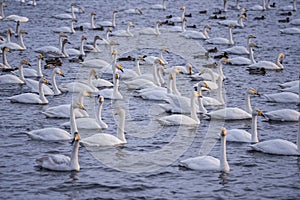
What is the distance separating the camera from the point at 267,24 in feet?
139

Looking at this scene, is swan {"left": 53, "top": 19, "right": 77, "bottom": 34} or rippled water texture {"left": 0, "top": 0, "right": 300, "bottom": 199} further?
swan {"left": 53, "top": 19, "right": 77, "bottom": 34}

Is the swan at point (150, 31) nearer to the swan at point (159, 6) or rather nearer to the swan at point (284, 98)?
the swan at point (159, 6)

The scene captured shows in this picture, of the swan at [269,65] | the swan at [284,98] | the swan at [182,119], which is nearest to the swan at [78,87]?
the swan at [182,119]

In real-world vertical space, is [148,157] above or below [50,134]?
below

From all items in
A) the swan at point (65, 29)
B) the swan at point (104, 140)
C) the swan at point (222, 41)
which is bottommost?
the swan at point (222, 41)

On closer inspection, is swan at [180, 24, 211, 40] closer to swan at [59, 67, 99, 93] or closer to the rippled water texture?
the rippled water texture

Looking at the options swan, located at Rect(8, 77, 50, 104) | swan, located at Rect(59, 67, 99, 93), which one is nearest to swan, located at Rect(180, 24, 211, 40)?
swan, located at Rect(59, 67, 99, 93)

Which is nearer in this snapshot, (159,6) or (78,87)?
(78,87)

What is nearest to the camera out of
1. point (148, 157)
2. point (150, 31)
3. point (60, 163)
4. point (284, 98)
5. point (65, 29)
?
point (60, 163)

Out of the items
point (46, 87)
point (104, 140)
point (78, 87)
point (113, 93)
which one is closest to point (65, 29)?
point (78, 87)

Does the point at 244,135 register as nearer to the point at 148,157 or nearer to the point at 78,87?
the point at 148,157

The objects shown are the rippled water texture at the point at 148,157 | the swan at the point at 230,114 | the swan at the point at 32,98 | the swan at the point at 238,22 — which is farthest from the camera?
the swan at the point at 238,22

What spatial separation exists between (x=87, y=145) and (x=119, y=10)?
31534 mm

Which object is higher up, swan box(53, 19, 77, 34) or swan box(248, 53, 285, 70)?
swan box(53, 19, 77, 34)
